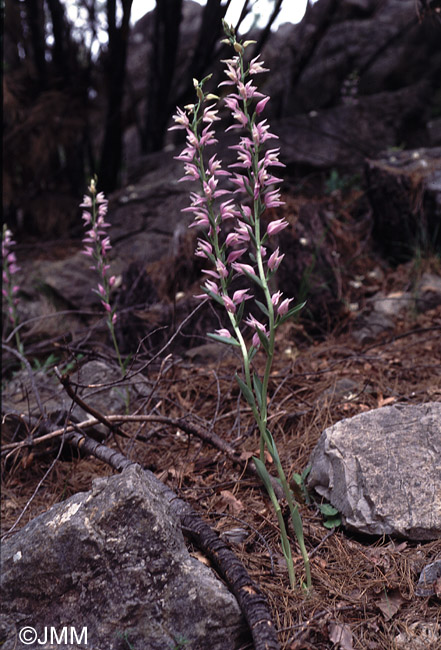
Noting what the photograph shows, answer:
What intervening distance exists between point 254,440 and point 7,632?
132 cm

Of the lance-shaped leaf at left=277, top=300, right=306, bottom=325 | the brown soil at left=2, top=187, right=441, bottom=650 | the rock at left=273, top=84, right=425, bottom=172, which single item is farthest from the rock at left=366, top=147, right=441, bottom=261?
the lance-shaped leaf at left=277, top=300, right=306, bottom=325

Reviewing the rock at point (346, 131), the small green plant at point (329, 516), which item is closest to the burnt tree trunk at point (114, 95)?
the rock at point (346, 131)

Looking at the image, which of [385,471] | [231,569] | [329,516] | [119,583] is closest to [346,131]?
[385,471]

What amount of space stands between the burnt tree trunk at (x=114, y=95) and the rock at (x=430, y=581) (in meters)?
5.77

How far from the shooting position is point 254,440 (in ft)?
8.56

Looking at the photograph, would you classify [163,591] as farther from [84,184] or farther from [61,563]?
[84,184]

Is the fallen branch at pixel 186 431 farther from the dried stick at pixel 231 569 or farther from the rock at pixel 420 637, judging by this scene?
the rock at pixel 420 637

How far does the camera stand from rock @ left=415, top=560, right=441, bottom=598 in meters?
1.69

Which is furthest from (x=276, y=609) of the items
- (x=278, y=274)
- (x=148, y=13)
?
(x=148, y=13)

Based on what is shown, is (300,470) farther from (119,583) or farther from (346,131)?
(346,131)

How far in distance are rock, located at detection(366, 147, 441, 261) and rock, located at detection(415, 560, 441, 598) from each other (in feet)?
9.89

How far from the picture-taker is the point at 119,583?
1.64 meters

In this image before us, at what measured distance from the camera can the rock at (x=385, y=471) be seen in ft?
6.26

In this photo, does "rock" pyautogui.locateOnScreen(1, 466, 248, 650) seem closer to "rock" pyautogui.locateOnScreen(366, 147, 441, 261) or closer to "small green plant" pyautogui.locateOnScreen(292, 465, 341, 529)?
"small green plant" pyautogui.locateOnScreen(292, 465, 341, 529)
